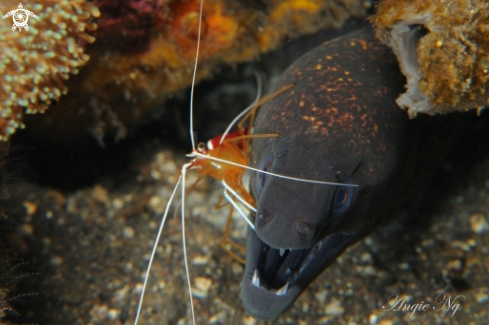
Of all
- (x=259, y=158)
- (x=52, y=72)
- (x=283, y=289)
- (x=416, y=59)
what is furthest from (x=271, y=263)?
(x=52, y=72)

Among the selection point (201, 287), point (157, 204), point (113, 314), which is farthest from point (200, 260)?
point (157, 204)

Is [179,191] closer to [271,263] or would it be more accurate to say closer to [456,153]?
[271,263]

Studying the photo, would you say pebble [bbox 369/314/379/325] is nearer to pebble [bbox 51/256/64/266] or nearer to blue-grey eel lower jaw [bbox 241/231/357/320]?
blue-grey eel lower jaw [bbox 241/231/357/320]

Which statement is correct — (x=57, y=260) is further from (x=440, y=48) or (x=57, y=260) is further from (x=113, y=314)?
(x=440, y=48)

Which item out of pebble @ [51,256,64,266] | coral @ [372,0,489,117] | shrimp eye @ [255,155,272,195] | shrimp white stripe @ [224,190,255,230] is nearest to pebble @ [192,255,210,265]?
shrimp white stripe @ [224,190,255,230]

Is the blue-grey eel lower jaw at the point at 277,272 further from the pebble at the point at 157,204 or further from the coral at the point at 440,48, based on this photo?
the pebble at the point at 157,204

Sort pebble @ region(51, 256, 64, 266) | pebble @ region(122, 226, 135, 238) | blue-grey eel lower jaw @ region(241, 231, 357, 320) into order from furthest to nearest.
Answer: pebble @ region(122, 226, 135, 238) → pebble @ region(51, 256, 64, 266) → blue-grey eel lower jaw @ region(241, 231, 357, 320)
